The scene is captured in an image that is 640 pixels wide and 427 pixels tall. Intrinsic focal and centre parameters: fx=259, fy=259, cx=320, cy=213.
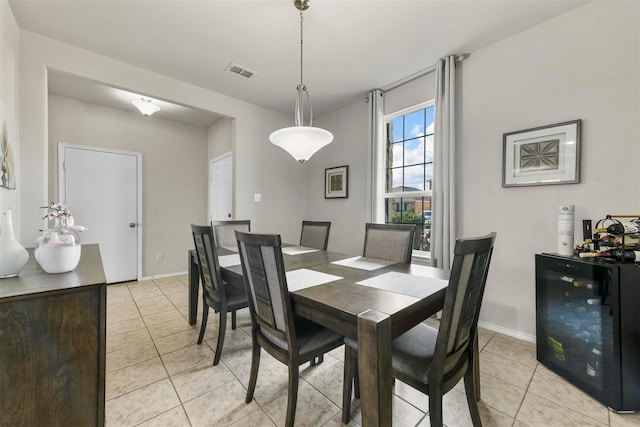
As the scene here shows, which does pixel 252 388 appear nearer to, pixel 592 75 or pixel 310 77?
pixel 310 77

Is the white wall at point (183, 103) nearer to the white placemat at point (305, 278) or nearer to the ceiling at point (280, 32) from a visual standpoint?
the ceiling at point (280, 32)

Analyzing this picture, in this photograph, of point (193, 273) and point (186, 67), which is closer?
point (193, 273)

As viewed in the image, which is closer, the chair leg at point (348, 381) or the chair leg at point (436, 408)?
the chair leg at point (436, 408)

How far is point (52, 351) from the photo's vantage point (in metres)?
1.01

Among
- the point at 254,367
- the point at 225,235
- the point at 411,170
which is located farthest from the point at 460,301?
the point at 225,235

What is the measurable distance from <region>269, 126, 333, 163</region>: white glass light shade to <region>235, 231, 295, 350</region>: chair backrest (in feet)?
3.10

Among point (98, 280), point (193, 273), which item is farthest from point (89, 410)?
point (193, 273)

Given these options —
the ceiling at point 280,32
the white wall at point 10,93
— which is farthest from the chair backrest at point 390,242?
the white wall at point 10,93

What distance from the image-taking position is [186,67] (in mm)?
2752

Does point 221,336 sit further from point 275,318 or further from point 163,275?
point 163,275

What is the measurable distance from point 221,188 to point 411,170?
296 cm

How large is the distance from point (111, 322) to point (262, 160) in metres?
2.54

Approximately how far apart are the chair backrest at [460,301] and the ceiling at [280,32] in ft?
6.23

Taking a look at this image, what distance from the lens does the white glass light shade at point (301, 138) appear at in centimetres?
192
